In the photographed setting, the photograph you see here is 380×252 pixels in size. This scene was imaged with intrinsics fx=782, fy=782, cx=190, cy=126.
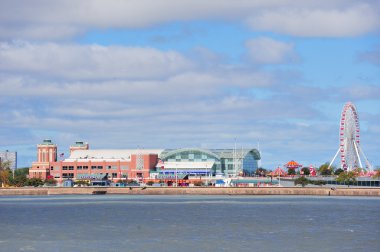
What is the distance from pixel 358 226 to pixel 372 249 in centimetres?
2651

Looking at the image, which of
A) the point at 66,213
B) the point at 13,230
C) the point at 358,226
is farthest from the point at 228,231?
the point at 66,213

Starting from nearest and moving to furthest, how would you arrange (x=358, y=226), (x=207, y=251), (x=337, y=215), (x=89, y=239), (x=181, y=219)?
(x=207, y=251), (x=89, y=239), (x=358, y=226), (x=181, y=219), (x=337, y=215)

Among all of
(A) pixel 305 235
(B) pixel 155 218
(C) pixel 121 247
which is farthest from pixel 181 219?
(C) pixel 121 247

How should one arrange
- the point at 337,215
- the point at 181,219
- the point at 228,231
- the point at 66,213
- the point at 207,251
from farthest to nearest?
1. the point at 66,213
2. the point at 337,215
3. the point at 181,219
4. the point at 228,231
5. the point at 207,251

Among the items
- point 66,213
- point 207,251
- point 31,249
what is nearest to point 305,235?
point 207,251

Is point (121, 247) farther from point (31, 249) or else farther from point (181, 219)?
point (181, 219)

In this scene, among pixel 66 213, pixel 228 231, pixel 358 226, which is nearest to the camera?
pixel 228 231

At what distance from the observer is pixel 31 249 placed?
72.8m

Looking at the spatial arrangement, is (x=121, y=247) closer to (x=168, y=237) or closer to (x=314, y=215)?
(x=168, y=237)

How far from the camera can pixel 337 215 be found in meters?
121

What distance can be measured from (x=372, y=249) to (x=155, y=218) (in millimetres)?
50059

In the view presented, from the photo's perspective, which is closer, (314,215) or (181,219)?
(181,219)

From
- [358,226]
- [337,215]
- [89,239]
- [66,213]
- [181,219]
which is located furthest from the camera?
[66,213]

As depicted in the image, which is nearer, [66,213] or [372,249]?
[372,249]
